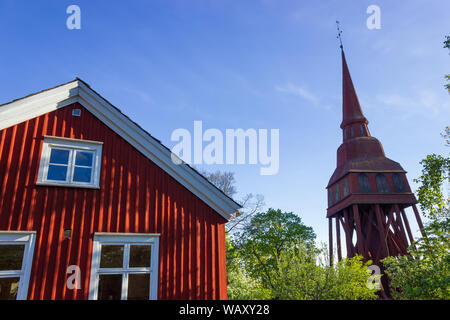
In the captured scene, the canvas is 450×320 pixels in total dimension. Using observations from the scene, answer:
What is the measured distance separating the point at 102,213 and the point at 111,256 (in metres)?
1.12

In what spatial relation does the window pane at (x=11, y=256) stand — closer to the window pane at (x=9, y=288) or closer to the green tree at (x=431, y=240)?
the window pane at (x=9, y=288)

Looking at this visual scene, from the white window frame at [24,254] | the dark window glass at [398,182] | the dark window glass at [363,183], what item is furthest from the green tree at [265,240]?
the white window frame at [24,254]

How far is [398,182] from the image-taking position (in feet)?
91.4

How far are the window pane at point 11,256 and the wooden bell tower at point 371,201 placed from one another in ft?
82.8

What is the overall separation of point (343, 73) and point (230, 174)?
2108 cm

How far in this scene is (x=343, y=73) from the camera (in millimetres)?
38250

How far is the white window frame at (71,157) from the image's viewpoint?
7.73 m

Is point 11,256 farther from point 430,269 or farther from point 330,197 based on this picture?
point 330,197

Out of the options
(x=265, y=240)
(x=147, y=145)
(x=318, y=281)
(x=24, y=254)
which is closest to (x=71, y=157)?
(x=147, y=145)

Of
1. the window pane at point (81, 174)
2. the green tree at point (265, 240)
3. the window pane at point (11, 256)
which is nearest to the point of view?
the window pane at point (11, 256)

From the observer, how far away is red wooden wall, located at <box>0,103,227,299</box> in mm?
7082

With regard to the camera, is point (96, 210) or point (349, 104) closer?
point (96, 210)

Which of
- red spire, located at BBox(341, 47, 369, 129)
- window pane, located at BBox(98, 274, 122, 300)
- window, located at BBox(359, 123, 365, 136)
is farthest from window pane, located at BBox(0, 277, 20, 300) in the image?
red spire, located at BBox(341, 47, 369, 129)
